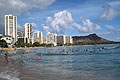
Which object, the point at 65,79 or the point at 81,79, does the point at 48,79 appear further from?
the point at 81,79

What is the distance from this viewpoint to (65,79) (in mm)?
15734

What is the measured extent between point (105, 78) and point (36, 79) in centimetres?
715

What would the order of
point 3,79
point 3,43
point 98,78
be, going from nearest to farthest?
point 3,79
point 98,78
point 3,43

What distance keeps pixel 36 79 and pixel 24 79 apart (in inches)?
46.2

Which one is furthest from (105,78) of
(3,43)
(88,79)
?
(3,43)

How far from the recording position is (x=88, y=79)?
15742mm

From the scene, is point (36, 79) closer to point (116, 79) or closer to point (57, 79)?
point (57, 79)

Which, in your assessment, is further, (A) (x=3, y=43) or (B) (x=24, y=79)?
(A) (x=3, y=43)

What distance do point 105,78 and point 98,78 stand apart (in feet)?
2.43

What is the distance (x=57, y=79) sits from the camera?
1577 cm

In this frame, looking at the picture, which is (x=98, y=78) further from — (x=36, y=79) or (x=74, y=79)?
(x=36, y=79)

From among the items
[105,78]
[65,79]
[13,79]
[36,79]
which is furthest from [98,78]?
[13,79]

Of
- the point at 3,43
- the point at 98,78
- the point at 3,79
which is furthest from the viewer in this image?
the point at 3,43

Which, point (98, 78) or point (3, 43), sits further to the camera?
point (3, 43)
